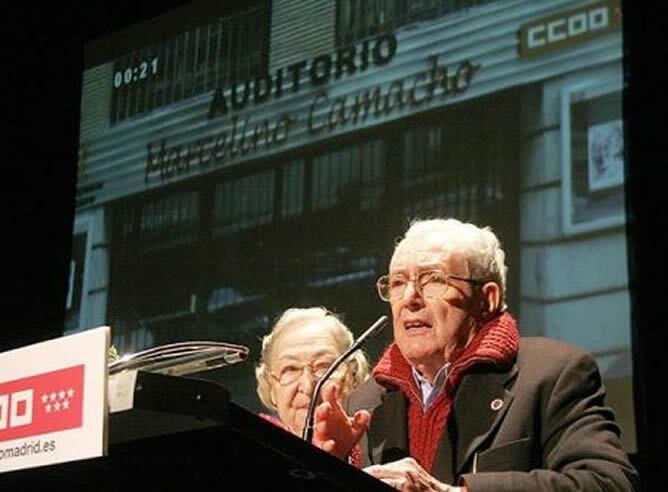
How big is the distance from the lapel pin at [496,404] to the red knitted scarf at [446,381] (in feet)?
0.29

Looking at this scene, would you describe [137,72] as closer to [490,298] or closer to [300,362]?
[300,362]

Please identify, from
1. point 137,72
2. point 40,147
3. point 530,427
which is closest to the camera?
point 530,427

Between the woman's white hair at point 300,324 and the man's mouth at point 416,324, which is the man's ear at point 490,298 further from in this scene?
the woman's white hair at point 300,324

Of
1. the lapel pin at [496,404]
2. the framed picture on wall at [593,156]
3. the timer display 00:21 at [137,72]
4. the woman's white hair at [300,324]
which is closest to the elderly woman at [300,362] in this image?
the woman's white hair at [300,324]

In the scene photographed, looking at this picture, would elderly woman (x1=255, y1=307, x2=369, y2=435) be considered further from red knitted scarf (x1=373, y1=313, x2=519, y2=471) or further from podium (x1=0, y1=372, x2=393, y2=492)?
podium (x1=0, y1=372, x2=393, y2=492)

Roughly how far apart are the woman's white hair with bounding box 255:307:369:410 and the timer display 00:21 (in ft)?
3.55

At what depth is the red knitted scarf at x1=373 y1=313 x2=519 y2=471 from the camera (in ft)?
7.65

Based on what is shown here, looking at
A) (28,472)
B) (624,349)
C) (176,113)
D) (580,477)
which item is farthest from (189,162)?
(28,472)

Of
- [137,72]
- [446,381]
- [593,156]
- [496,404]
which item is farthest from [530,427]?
[137,72]

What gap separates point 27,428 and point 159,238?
2.19 meters

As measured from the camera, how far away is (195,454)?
4.41ft

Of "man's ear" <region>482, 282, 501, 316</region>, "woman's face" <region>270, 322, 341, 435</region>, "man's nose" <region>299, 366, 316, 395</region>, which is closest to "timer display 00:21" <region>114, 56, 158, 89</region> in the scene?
"woman's face" <region>270, 322, 341, 435</region>

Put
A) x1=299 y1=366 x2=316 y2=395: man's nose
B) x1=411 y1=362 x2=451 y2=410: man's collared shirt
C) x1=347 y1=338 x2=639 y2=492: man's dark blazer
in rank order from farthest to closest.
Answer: x1=299 y1=366 x2=316 y2=395: man's nose → x1=411 y1=362 x2=451 y2=410: man's collared shirt → x1=347 y1=338 x2=639 y2=492: man's dark blazer

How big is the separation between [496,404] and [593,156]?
628 mm
